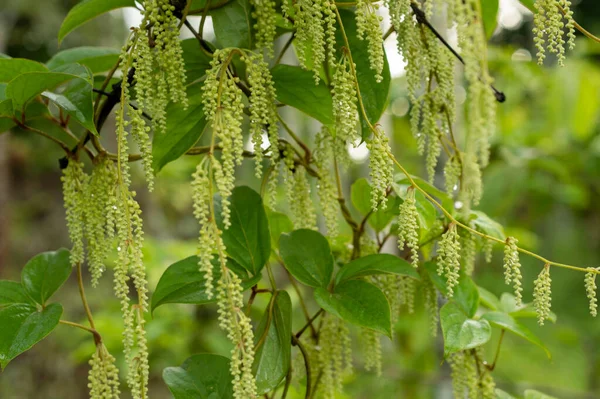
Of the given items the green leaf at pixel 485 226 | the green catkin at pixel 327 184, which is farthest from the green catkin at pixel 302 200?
the green leaf at pixel 485 226

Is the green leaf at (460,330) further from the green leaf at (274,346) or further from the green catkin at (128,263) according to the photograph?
the green catkin at (128,263)

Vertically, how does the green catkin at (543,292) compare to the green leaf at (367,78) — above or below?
below

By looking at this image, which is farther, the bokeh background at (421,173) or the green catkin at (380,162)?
the bokeh background at (421,173)

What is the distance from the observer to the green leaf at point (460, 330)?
27.9 inches

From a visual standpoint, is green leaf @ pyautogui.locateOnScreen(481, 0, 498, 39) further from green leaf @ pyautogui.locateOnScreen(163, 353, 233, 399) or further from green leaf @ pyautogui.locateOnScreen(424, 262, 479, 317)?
green leaf @ pyautogui.locateOnScreen(163, 353, 233, 399)

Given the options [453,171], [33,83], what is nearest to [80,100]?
[33,83]

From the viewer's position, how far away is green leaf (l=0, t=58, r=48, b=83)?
0.70 metres

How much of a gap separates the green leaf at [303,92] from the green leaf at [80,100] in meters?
0.22

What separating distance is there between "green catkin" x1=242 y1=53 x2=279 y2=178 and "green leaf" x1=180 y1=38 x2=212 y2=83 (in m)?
0.14

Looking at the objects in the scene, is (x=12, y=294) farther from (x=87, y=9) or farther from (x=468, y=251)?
(x=468, y=251)

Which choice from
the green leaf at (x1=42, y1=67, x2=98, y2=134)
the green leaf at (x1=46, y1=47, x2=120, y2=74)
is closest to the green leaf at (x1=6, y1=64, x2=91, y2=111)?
the green leaf at (x1=42, y1=67, x2=98, y2=134)

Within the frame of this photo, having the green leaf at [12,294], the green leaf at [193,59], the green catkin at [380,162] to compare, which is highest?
the green leaf at [193,59]

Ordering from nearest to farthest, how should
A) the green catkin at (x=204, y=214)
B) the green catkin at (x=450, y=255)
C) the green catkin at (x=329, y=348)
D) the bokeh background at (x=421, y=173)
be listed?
the green catkin at (x=204, y=214)
the green catkin at (x=450, y=255)
the green catkin at (x=329, y=348)
the bokeh background at (x=421, y=173)

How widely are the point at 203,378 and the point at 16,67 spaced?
46 cm
